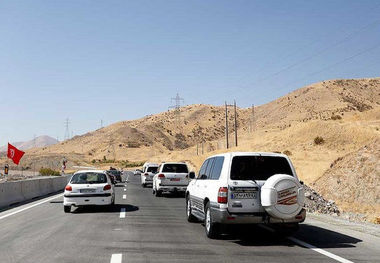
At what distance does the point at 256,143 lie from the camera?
82.4 meters

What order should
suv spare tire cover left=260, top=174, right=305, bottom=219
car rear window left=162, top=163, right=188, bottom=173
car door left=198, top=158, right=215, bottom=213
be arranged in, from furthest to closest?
car rear window left=162, top=163, right=188, bottom=173 < car door left=198, top=158, right=215, bottom=213 < suv spare tire cover left=260, top=174, right=305, bottom=219

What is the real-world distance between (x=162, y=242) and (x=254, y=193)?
7.46 ft

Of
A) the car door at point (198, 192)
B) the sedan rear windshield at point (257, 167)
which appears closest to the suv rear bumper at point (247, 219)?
the sedan rear windshield at point (257, 167)

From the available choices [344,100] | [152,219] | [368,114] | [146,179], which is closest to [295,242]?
[152,219]

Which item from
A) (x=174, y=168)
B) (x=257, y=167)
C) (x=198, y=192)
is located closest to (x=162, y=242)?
(x=198, y=192)

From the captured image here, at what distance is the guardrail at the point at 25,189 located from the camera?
20070mm

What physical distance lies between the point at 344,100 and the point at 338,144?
69.3 meters

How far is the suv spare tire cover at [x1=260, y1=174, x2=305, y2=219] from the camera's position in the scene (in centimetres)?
966

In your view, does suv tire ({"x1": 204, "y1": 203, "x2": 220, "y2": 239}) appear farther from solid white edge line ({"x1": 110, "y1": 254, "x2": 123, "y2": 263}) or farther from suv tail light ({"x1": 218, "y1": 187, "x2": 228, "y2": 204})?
solid white edge line ({"x1": 110, "y1": 254, "x2": 123, "y2": 263})

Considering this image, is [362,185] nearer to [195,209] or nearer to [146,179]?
[146,179]

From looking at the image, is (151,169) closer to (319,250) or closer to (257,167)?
(257,167)

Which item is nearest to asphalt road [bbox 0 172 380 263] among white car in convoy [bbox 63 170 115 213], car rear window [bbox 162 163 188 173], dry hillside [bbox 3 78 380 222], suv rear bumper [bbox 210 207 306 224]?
suv rear bumper [bbox 210 207 306 224]

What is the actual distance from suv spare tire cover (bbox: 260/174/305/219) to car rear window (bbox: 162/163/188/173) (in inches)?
596

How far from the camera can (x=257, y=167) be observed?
1050 cm
